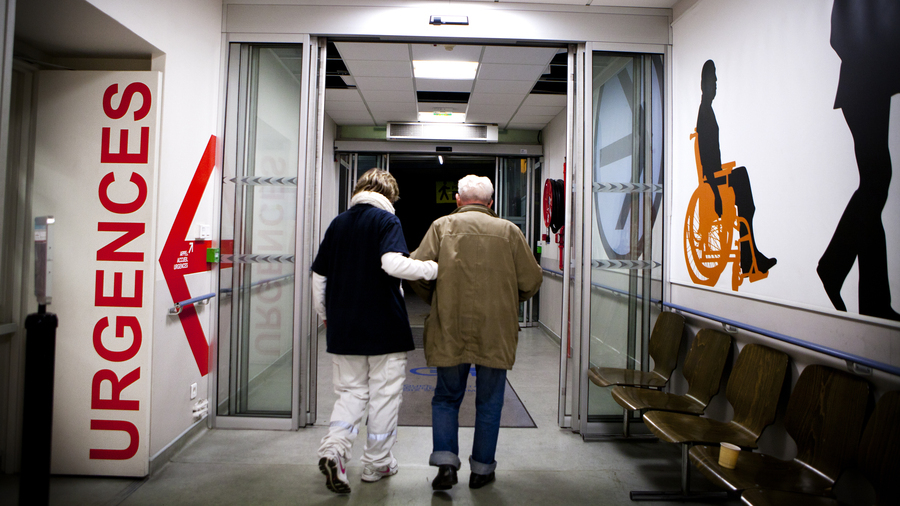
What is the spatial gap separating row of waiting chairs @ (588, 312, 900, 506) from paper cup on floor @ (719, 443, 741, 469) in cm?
3

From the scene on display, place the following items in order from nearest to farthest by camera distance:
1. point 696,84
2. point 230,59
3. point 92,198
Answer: point 92,198 < point 696,84 < point 230,59

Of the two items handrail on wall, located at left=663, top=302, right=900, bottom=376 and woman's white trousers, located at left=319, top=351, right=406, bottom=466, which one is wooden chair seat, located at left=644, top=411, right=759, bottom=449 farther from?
woman's white trousers, located at left=319, top=351, right=406, bottom=466

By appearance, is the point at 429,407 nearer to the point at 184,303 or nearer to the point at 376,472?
the point at 376,472

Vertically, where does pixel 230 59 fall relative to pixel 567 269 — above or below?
above

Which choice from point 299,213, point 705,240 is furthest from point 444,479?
point 705,240

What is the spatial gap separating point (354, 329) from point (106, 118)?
65.9 inches

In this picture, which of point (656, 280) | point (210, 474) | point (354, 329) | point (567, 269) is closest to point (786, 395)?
point (656, 280)

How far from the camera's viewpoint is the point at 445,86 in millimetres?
4910

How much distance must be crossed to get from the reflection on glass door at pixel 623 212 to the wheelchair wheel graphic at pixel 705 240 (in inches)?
10.7

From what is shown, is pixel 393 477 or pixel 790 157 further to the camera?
pixel 393 477

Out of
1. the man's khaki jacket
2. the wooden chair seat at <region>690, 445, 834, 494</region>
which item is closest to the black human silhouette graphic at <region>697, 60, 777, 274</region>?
the wooden chair seat at <region>690, 445, 834, 494</region>

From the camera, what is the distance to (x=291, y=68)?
3051mm

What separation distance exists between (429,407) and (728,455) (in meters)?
2.07

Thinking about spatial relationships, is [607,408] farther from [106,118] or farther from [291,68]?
[106,118]
